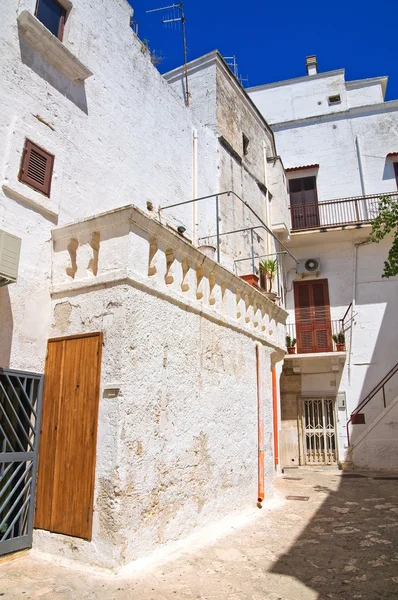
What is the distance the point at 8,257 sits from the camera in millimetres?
4703

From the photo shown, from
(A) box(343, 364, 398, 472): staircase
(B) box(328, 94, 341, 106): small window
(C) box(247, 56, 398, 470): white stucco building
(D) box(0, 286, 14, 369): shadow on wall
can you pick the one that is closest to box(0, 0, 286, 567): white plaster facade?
(D) box(0, 286, 14, 369): shadow on wall

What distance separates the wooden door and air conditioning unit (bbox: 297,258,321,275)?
1.25m

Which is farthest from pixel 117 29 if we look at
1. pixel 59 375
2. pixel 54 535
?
pixel 54 535

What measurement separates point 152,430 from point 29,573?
1.67m

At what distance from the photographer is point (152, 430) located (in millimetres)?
4977

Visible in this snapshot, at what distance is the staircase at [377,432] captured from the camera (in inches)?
530

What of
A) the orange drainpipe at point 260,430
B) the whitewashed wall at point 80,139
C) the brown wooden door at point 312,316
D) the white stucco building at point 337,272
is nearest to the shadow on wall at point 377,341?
the white stucco building at point 337,272

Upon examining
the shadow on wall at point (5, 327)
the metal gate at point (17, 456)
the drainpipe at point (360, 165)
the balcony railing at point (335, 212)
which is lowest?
the metal gate at point (17, 456)

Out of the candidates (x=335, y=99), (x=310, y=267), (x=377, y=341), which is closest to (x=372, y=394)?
(x=377, y=341)

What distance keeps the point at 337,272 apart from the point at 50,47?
12443 mm

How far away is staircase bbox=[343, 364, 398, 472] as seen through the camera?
1347 centimetres

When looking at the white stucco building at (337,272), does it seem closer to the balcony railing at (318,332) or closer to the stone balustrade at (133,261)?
the balcony railing at (318,332)

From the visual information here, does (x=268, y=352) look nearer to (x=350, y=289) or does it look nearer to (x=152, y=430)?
(x=152, y=430)

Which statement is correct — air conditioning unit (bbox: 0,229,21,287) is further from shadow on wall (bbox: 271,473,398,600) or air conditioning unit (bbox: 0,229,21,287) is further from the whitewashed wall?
shadow on wall (bbox: 271,473,398,600)
